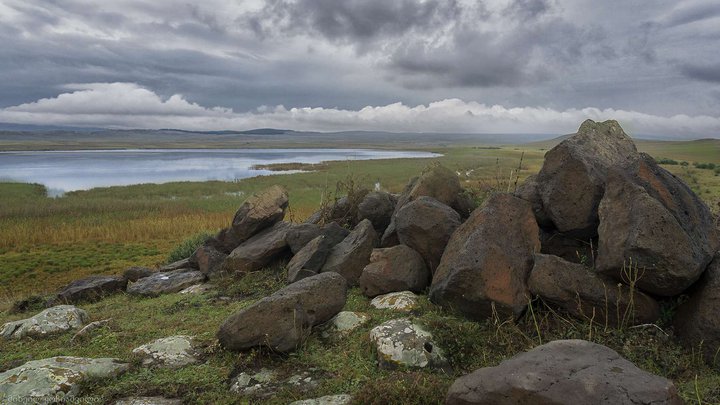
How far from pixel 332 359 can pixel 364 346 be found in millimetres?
530

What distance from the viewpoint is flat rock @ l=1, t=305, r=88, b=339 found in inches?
363

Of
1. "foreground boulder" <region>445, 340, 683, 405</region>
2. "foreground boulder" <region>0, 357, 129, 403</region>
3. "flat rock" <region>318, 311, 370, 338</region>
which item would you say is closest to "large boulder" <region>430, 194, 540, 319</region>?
"flat rock" <region>318, 311, 370, 338</region>

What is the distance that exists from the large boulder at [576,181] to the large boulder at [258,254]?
6.46 meters

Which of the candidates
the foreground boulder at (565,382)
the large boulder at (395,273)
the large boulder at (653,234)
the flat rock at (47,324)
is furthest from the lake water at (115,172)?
the foreground boulder at (565,382)

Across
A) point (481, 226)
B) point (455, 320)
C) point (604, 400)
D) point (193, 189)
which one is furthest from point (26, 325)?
point (193, 189)

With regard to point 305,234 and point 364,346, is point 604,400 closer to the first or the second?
point 364,346

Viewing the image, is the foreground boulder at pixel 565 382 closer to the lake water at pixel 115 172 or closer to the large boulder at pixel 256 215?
the large boulder at pixel 256 215

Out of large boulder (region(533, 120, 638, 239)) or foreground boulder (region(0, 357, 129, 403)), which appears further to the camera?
large boulder (region(533, 120, 638, 239))

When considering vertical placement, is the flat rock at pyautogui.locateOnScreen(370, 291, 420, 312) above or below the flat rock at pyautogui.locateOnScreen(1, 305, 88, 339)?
above

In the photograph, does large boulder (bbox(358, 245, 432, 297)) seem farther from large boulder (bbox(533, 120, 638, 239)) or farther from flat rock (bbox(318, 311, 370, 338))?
large boulder (bbox(533, 120, 638, 239))

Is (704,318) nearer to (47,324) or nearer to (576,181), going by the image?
(576,181)

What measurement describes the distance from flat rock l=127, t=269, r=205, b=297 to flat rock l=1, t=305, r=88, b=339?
9.08 feet

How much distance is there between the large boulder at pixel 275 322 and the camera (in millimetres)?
7473

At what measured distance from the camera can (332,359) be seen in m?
7.37
